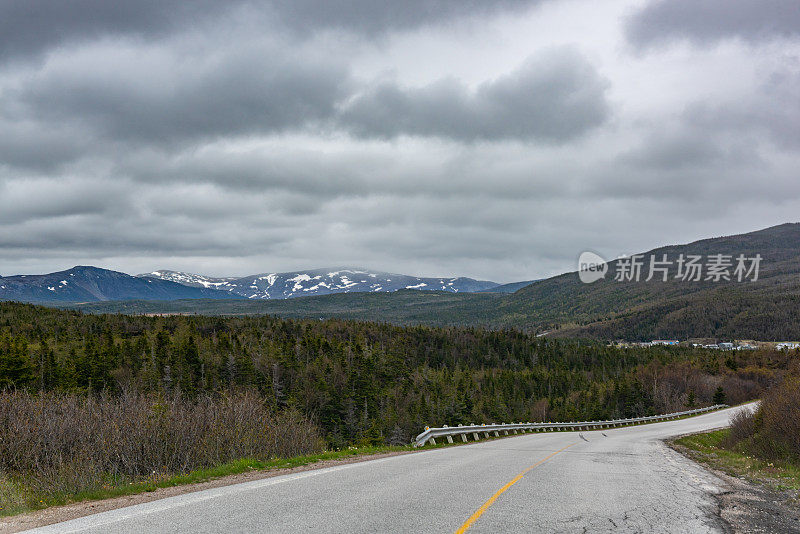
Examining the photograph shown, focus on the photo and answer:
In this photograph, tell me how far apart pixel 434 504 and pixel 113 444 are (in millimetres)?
10486

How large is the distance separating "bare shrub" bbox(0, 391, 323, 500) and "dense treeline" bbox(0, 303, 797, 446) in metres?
27.2

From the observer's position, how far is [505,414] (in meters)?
106

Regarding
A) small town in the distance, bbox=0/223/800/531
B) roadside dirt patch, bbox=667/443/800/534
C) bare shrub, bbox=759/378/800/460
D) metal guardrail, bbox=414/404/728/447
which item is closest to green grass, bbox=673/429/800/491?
small town in the distance, bbox=0/223/800/531

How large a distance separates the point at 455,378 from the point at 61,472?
12985 centimetres

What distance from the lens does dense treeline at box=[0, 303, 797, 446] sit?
251 feet

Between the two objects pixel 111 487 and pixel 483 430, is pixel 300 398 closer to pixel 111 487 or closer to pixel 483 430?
pixel 483 430

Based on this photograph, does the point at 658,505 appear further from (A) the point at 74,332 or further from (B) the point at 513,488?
(A) the point at 74,332

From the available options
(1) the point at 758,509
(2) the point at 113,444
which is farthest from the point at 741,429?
(2) the point at 113,444

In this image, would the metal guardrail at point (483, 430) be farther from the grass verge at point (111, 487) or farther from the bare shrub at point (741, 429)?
the bare shrub at point (741, 429)


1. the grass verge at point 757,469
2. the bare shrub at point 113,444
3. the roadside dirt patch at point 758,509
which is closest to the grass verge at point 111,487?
the bare shrub at point 113,444

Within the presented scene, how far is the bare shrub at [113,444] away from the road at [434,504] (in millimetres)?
4199

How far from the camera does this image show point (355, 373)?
9894 cm

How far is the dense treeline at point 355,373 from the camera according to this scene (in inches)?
3012

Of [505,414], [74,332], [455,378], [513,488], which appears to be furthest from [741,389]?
[74,332]
